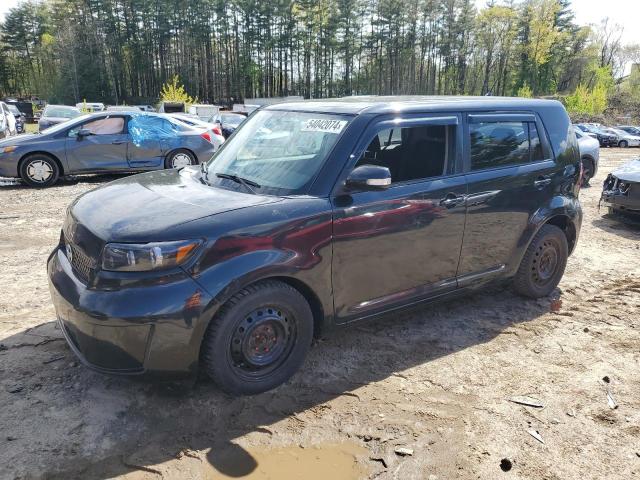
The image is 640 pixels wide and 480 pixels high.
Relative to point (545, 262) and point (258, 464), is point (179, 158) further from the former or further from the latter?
point (258, 464)

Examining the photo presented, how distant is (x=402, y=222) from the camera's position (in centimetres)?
369

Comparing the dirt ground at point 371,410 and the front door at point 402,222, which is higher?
the front door at point 402,222

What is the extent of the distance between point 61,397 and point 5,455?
1.75ft

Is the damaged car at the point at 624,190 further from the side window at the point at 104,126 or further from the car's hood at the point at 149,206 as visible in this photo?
the side window at the point at 104,126

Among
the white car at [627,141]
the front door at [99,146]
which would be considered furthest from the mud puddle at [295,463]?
the white car at [627,141]

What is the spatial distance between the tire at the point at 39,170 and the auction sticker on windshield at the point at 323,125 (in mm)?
8314

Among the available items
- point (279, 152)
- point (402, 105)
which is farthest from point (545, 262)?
point (279, 152)

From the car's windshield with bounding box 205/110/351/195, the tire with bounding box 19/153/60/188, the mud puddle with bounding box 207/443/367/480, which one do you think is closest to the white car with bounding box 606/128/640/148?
the tire with bounding box 19/153/60/188

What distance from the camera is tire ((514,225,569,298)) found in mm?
4844

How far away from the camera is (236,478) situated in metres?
2.63

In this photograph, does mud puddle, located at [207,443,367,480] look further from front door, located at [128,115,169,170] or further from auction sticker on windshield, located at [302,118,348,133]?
front door, located at [128,115,169,170]

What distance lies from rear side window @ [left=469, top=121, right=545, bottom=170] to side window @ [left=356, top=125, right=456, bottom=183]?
271 mm

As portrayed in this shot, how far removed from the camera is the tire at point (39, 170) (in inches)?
398

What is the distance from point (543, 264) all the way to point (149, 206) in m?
3.75
